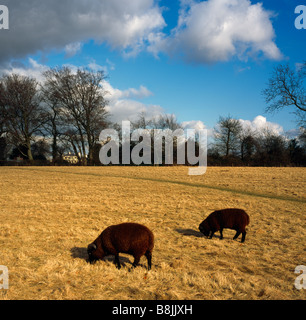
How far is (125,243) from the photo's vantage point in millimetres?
5492

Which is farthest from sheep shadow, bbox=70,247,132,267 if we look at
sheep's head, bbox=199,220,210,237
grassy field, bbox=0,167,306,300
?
sheep's head, bbox=199,220,210,237

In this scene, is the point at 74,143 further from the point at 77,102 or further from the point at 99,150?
the point at 77,102

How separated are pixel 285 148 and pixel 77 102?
56.1 m

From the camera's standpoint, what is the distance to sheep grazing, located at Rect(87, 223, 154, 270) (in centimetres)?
Result: 547

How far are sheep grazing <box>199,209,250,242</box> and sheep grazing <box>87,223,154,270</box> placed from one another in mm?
2895

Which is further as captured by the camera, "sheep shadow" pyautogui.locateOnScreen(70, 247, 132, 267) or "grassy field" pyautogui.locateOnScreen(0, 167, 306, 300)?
"sheep shadow" pyautogui.locateOnScreen(70, 247, 132, 267)

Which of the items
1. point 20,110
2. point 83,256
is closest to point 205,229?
point 83,256

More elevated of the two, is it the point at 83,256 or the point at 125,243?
the point at 125,243

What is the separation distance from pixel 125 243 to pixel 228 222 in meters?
3.62

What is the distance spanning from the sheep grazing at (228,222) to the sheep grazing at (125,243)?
9.50 ft

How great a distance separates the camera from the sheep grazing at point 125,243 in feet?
→ 17.9

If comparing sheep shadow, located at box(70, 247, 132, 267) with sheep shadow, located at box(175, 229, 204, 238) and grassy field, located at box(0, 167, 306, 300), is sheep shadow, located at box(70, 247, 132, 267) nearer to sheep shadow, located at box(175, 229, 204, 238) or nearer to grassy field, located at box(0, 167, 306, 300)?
grassy field, located at box(0, 167, 306, 300)

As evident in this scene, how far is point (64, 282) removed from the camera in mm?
4898

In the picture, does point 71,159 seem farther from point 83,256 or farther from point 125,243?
point 125,243
